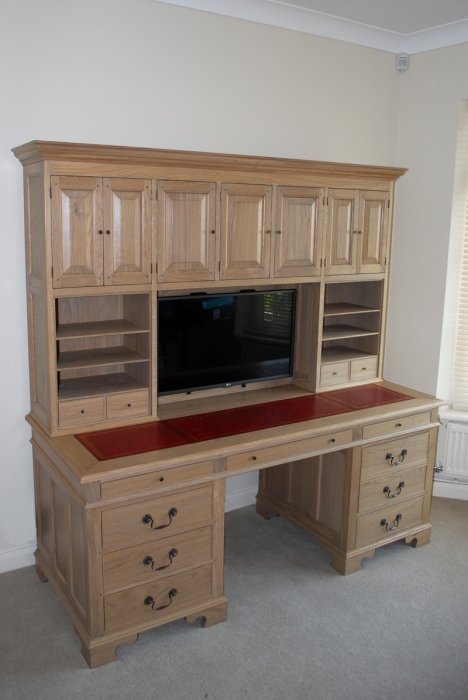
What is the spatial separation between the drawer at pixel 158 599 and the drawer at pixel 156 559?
0.04m

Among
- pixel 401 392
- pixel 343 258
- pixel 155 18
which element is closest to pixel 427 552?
pixel 401 392

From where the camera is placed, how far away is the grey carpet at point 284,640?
239cm

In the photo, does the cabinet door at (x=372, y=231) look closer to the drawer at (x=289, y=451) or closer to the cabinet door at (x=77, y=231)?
the drawer at (x=289, y=451)

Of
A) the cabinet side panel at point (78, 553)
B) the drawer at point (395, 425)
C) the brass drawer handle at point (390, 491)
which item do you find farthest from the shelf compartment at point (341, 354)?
the cabinet side panel at point (78, 553)

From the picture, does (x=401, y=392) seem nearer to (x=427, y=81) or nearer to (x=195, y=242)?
(x=195, y=242)

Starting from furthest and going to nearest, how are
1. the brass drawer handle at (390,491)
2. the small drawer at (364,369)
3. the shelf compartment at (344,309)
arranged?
the small drawer at (364,369), the shelf compartment at (344,309), the brass drawer handle at (390,491)

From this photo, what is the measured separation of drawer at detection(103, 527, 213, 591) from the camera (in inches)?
97.0

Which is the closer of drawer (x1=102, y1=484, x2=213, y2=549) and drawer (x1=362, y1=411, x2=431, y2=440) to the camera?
drawer (x1=102, y1=484, x2=213, y2=549)

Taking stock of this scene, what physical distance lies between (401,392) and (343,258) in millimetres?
809

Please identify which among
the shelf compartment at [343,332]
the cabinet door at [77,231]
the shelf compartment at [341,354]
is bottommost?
the shelf compartment at [341,354]

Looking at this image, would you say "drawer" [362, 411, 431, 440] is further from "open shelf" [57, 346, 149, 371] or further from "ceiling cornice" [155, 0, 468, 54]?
"ceiling cornice" [155, 0, 468, 54]

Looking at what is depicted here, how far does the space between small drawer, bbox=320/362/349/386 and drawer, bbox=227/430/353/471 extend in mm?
464

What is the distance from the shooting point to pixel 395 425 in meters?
3.20

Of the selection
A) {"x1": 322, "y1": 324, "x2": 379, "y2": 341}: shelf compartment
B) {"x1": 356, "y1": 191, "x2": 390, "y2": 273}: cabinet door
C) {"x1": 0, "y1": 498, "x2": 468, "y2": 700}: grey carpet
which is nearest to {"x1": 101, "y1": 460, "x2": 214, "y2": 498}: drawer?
{"x1": 0, "y1": 498, "x2": 468, "y2": 700}: grey carpet
